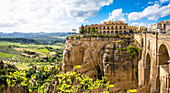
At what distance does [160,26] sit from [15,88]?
59.4m

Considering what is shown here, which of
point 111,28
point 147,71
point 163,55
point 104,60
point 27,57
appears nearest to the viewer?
point 163,55

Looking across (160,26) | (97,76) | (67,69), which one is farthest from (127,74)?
(160,26)

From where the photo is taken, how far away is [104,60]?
3150 cm

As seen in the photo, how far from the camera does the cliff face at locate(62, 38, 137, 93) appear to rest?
2970 centimetres

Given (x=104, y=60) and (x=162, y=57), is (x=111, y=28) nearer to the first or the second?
(x=104, y=60)

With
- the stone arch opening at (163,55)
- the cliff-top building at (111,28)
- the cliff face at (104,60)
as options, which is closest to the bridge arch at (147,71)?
the cliff face at (104,60)

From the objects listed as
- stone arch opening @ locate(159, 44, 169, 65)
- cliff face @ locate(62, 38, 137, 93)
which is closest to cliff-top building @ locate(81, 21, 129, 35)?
cliff face @ locate(62, 38, 137, 93)

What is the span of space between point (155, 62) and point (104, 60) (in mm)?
11725

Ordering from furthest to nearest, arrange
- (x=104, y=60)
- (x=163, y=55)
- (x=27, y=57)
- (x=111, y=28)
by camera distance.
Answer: (x=27, y=57) < (x=111, y=28) < (x=104, y=60) < (x=163, y=55)

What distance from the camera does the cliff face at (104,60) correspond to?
29.7 m

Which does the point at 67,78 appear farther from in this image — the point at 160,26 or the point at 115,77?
the point at 160,26

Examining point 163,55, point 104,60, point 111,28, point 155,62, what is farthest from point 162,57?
point 111,28

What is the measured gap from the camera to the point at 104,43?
115 feet

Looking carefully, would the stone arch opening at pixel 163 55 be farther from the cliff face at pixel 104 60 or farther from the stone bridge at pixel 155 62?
the cliff face at pixel 104 60
